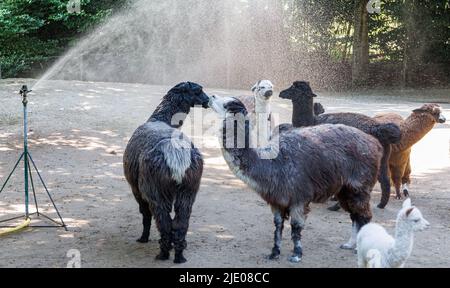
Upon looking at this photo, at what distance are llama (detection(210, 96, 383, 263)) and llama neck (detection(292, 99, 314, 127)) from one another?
5.31 feet

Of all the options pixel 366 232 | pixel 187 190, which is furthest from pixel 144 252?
pixel 366 232

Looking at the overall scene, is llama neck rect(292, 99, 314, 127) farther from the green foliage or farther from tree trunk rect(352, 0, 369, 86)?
tree trunk rect(352, 0, 369, 86)

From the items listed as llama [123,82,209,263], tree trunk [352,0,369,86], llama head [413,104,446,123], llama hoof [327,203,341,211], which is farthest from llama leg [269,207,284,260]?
tree trunk [352,0,369,86]

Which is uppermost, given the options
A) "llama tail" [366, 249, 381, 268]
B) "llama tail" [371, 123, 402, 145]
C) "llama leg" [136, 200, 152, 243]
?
"llama tail" [371, 123, 402, 145]

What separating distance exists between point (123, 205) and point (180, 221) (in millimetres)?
2249

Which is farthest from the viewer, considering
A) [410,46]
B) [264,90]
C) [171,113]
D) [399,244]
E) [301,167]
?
[410,46]

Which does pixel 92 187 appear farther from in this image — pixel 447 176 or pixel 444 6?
pixel 444 6

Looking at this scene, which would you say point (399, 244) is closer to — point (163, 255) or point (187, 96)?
point (163, 255)

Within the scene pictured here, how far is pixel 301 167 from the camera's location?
563 centimetres

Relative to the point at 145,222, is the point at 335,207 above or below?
below

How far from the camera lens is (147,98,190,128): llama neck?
6.41 m

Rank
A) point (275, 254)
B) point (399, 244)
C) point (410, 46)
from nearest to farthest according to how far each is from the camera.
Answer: point (399, 244), point (275, 254), point (410, 46)

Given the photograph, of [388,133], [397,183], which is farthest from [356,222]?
[397,183]

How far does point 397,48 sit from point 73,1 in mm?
11352
